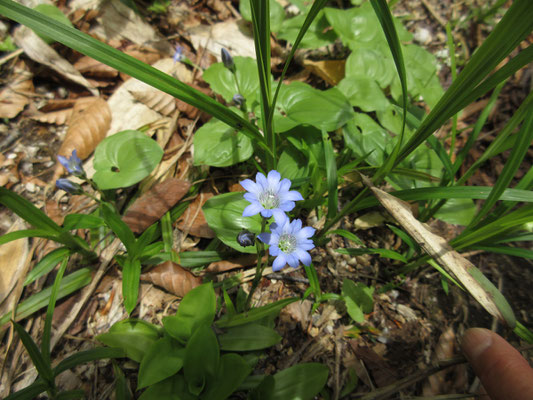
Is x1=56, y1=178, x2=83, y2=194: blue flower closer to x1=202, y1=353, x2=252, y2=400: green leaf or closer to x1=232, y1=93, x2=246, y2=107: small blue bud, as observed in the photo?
x1=232, y1=93, x2=246, y2=107: small blue bud

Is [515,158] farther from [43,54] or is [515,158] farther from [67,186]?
[43,54]

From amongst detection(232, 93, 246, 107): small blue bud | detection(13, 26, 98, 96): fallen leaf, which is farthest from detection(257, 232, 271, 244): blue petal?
detection(13, 26, 98, 96): fallen leaf

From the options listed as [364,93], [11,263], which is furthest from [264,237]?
[11,263]

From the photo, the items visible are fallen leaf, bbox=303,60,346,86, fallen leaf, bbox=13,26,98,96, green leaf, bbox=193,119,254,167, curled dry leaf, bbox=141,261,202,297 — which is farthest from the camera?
fallen leaf, bbox=303,60,346,86

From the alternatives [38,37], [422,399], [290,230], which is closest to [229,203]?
[290,230]

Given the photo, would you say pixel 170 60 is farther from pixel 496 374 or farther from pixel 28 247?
pixel 496 374

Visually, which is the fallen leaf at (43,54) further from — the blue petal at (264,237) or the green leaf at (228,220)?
the blue petal at (264,237)
